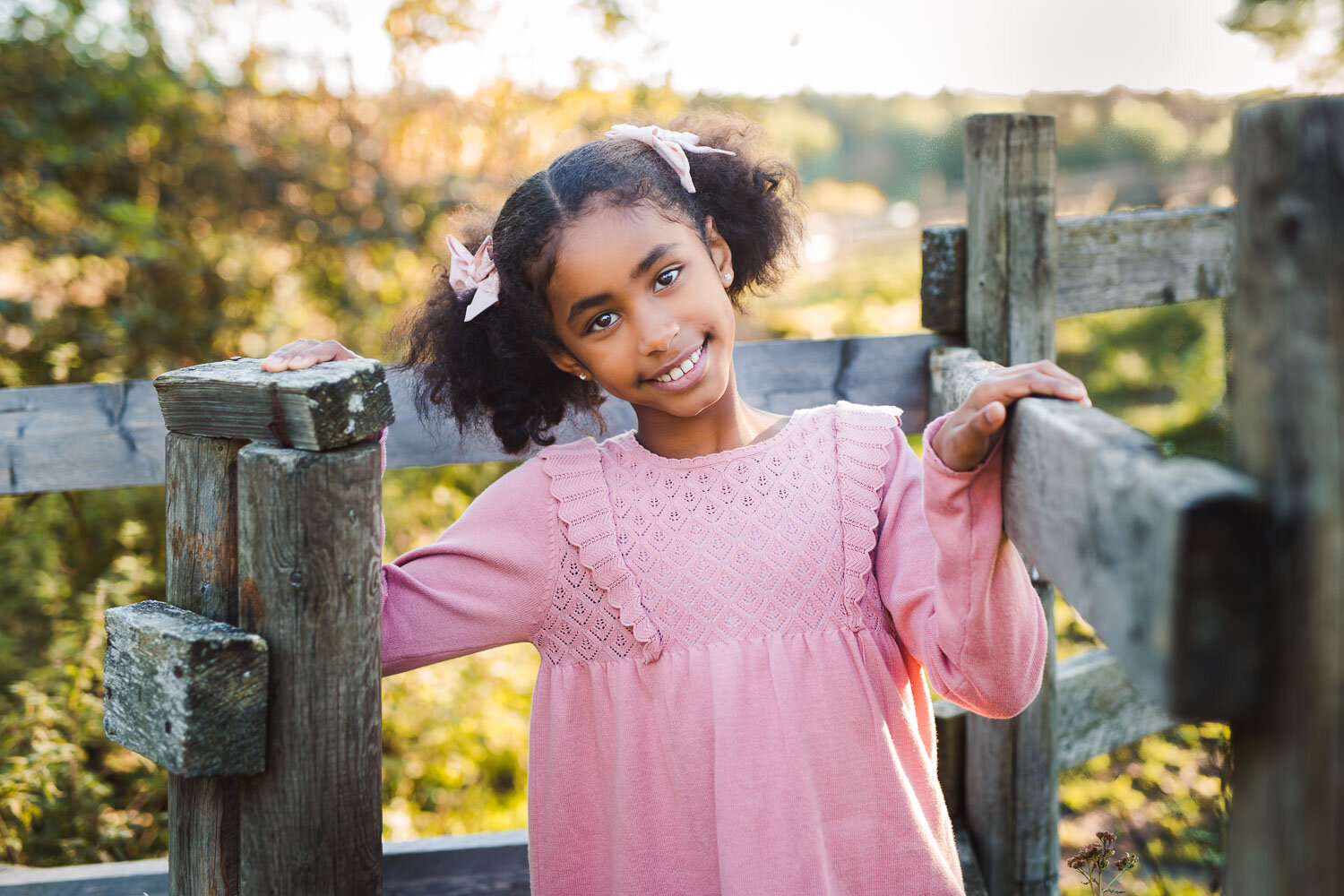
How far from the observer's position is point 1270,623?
69cm

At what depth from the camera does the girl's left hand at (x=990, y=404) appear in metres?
1.12

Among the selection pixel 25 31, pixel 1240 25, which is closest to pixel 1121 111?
pixel 1240 25

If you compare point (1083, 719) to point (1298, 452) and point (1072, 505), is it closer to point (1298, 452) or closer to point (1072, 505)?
point (1072, 505)

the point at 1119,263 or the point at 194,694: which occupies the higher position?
the point at 1119,263

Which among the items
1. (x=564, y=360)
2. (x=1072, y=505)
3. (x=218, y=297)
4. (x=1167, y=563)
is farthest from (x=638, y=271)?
(x=218, y=297)

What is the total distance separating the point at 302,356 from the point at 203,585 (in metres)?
0.38

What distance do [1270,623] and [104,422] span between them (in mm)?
2121

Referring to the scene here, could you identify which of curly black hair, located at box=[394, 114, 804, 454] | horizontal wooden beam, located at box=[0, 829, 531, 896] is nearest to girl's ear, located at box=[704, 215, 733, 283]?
curly black hair, located at box=[394, 114, 804, 454]

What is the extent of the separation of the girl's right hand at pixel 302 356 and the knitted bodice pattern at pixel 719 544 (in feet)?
1.48

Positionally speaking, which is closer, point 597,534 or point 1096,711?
point 597,534

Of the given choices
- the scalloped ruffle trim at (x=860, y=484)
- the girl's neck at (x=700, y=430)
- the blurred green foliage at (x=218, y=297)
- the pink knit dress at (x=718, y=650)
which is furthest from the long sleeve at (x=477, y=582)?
the blurred green foliage at (x=218, y=297)

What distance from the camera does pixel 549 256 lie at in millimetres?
1833

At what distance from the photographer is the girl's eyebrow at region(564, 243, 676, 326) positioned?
1781 millimetres

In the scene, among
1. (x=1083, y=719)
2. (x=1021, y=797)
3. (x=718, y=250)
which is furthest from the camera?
(x=1083, y=719)
